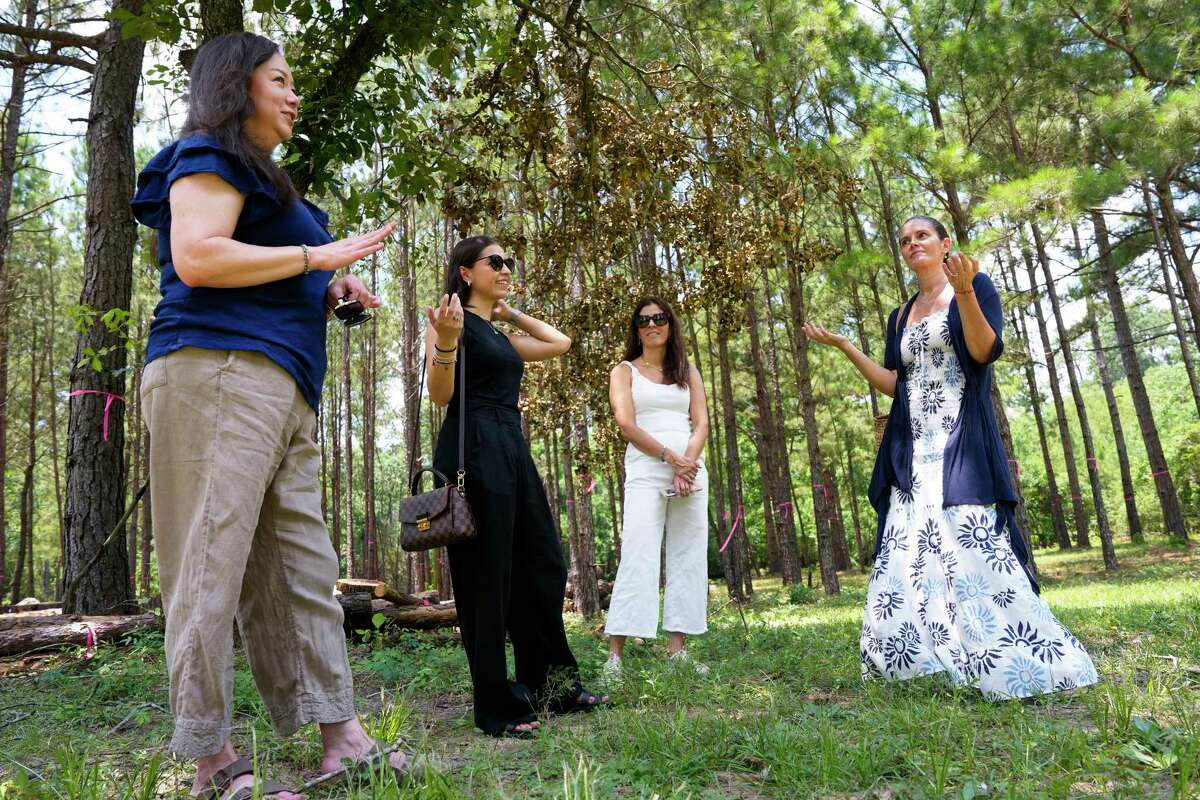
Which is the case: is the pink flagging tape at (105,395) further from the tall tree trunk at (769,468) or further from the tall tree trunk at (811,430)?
the tall tree trunk at (811,430)

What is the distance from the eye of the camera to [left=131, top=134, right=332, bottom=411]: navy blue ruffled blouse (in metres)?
2.19

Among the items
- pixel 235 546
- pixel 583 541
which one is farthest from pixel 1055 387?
pixel 235 546

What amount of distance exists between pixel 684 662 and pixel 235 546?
99.7 inches

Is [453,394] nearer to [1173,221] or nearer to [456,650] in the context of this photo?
[456,650]

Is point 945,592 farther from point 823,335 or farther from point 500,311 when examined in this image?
point 500,311

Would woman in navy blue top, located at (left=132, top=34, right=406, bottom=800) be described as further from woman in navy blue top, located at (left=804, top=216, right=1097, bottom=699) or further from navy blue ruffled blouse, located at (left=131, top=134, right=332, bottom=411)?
woman in navy blue top, located at (left=804, top=216, right=1097, bottom=699)

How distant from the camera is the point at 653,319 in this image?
4.88 m

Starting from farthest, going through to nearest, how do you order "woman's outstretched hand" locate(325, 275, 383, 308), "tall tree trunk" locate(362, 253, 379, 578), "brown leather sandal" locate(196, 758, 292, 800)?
"tall tree trunk" locate(362, 253, 379, 578) → "woman's outstretched hand" locate(325, 275, 383, 308) → "brown leather sandal" locate(196, 758, 292, 800)

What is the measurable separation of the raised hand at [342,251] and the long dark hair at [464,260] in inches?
54.4

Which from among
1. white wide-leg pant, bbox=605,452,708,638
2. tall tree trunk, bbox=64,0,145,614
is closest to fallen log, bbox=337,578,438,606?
tall tree trunk, bbox=64,0,145,614

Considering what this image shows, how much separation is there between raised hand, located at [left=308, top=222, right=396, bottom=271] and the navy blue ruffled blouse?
10 cm

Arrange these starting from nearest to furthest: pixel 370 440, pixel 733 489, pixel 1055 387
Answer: pixel 733 489, pixel 1055 387, pixel 370 440

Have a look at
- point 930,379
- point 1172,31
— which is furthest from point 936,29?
point 930,379

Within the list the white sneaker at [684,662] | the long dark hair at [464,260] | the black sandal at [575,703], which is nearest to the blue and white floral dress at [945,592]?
the white sneaker at [684,662]
